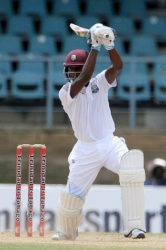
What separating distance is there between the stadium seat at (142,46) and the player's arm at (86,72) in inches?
240

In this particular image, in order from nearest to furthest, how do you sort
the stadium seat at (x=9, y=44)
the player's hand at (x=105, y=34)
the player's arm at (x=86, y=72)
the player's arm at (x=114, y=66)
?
the player's hand at (x=105, y=34) → the player's arm at (x=86, y=72) → the player's arm at (x=114, y=66) → the stadium seat at (x=9, y=44)

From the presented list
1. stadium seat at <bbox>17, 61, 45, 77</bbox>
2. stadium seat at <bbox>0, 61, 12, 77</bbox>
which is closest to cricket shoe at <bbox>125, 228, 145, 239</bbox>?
stadium seat at <bbox>17, 61, 45, 77</bbox>

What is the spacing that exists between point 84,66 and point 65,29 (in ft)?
21.6

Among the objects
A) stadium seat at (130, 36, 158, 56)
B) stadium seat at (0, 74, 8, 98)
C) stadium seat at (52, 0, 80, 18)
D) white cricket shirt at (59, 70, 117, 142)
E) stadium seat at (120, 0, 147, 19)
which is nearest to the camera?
white cricket shirt at (59, 70, 117, 142)

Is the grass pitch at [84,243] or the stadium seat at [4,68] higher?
the stadium seat at [4,68]

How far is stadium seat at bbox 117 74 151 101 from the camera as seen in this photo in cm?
1145

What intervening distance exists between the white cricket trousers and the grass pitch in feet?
1.54

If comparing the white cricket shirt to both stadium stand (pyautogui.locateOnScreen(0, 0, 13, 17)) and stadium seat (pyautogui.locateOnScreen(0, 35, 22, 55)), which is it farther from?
stadium stand (pyautogui.locateOnScreen(0, 0, 13, 17))

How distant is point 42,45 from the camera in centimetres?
1250

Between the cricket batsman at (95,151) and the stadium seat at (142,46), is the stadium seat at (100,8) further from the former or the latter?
the cricket batsman at (95,151)

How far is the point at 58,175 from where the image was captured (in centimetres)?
1138

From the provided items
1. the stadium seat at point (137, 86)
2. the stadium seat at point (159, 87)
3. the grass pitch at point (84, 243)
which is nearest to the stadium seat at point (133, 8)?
the stadium seat at point (137, 86)

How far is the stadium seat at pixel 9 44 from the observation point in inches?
491

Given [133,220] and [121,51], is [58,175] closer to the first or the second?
[121,51]
